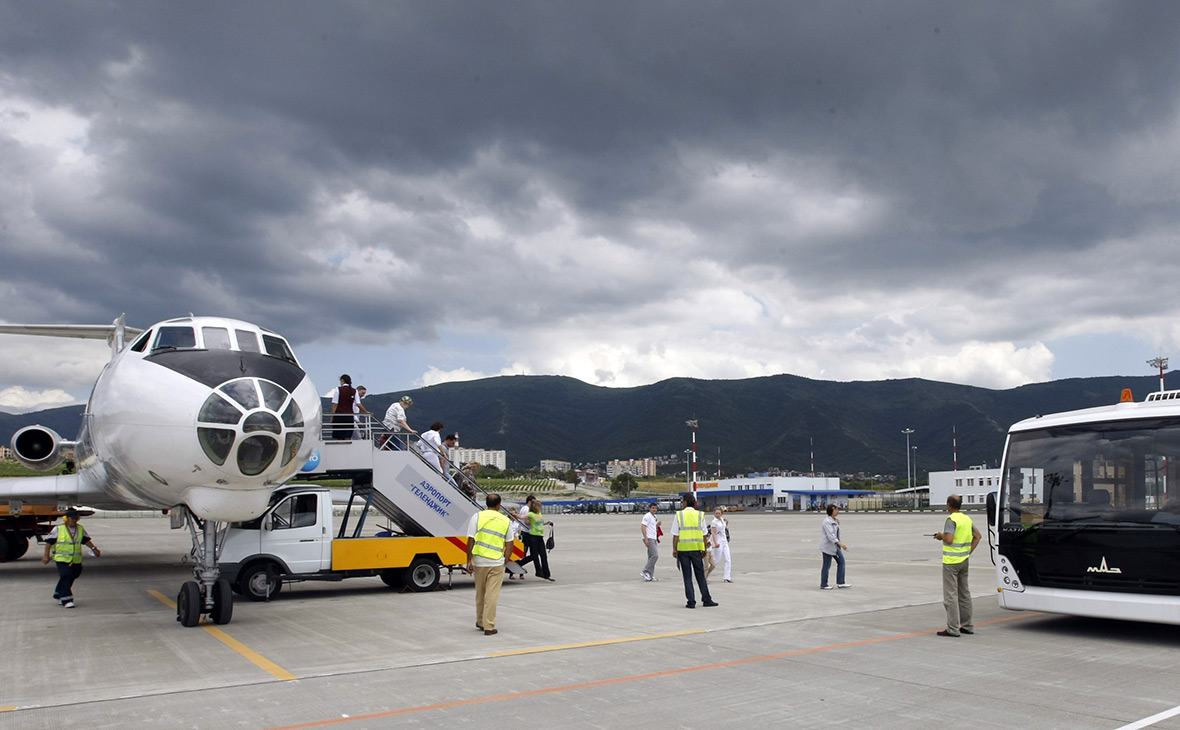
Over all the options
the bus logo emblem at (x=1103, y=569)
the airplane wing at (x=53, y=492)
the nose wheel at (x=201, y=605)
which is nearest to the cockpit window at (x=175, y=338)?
the nose wheel at (x=201, y=605)

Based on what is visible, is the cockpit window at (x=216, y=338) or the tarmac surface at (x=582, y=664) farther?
the cockpit window at (x=216, y=338)

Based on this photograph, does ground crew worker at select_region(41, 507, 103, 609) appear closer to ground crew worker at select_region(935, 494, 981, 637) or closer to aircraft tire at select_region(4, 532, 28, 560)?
aircraft tire at select_region(4, 532, 28, 560)

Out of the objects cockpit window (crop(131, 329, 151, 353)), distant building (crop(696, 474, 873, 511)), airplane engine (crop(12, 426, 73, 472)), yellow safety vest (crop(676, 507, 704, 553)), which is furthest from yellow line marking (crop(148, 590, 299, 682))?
distant building (crop(696, 474, 873, 511))

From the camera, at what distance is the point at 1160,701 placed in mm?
7219

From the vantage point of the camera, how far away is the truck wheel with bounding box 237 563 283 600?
14.5 metres

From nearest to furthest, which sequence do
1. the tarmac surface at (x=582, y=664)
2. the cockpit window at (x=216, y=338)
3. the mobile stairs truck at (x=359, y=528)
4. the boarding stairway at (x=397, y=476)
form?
the tarmac surface at (x=582, y=664) → the cockpit window at (x=216, y=338) → the mobile stairs truck at (x=359, y=528) → the boarding stairway at (x=397, y=476)

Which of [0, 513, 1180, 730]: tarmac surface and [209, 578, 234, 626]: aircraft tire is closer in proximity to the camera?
[0, 513, 1180, 730]: tarmac surface

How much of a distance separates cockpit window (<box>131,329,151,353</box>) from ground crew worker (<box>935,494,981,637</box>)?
1074 cm

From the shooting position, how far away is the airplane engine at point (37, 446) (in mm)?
20422

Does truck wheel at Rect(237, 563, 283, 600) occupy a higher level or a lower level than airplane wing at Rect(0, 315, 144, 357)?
lower

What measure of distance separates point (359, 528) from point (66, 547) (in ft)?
16.2

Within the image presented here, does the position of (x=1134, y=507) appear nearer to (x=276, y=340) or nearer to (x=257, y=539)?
(x=276, y=340)

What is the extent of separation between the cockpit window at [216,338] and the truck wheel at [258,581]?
5.04 m

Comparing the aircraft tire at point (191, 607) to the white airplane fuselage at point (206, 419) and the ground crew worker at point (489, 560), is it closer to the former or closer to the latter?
the white airplane fuselage at point (206, 419)
